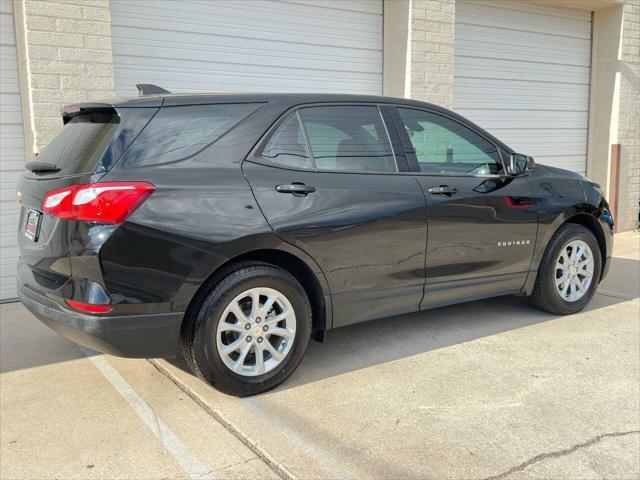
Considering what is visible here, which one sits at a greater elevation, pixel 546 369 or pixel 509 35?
pixel 509 35

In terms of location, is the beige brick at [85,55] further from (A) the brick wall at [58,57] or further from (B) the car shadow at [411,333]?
(B) the car shadow at [411,333]

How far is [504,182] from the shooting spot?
4.60m

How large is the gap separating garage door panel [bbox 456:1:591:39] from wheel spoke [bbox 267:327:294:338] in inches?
253

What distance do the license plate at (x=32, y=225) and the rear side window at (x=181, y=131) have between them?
0.68 metres

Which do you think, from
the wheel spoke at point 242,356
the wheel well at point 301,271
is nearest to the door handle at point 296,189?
the wheel well at point 301,271

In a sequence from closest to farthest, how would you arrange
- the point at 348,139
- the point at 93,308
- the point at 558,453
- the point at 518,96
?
the point at 558,453 < the point at 93,308 < the point at 348,139 < the point at 518,96

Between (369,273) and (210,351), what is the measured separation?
1156mm

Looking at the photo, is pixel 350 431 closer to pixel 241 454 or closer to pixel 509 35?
pixel 241 454

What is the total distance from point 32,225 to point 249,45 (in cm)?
411

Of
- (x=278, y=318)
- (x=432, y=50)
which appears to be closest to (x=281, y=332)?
(x=278, y=318)

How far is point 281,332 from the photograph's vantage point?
3.58 metres

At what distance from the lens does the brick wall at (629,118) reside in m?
9.88

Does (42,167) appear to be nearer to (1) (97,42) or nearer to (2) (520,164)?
(1) (97,42)

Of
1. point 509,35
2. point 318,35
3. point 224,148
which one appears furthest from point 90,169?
point 509,35
